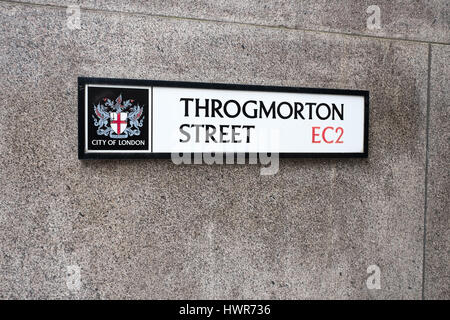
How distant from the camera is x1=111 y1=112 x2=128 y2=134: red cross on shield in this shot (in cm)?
303

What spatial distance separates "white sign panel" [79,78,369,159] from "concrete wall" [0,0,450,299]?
0.12 metres

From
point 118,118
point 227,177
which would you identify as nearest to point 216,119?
point 227,177

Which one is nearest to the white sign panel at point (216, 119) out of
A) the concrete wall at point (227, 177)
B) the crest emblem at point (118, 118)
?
the crest emblem at point (118, 118)

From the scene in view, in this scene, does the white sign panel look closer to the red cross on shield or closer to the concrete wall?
the red cross on shield

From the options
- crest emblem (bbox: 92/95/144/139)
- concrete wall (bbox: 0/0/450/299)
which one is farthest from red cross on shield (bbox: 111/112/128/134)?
concrete wall (bbox: 0/0/450/299)

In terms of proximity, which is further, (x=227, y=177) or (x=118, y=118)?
(x=227, y=177)

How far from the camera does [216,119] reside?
3.20 m

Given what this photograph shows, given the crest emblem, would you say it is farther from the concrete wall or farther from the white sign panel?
the concrete wall

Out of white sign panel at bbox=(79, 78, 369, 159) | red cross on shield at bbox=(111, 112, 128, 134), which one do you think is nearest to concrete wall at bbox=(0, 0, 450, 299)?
white sign panel at bbox=(79, 78, 369, 159)

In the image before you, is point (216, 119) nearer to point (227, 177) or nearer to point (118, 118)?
point (227, 177)

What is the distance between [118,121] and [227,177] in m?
0.96

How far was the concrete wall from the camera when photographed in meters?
3.00

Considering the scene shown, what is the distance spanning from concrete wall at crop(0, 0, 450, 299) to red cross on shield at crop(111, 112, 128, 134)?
0.91ft

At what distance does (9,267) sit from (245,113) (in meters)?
2.08
